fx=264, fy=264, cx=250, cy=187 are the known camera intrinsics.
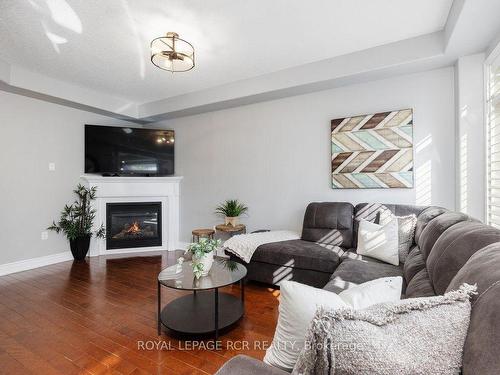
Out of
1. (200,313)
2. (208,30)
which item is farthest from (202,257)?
(208,30)

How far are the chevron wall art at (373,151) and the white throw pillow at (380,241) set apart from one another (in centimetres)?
68

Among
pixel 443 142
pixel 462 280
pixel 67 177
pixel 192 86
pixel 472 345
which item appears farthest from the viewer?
pixel 67 177

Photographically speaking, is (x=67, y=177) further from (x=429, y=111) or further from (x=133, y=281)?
(x=429, y=111)

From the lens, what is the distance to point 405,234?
2.45 metres

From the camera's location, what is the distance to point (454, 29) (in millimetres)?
2172

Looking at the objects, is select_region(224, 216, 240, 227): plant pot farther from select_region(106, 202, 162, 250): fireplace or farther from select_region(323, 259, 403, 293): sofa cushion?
select_region(323, 259, 403, 293): sofa cushion

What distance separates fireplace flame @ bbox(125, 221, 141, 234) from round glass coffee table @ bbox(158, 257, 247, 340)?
8.69 ft

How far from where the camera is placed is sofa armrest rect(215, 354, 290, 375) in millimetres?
966

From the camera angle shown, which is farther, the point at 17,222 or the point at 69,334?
the point at 17,222

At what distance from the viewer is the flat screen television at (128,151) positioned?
4.47 metres

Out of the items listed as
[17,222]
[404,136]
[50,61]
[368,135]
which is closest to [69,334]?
[17,222]

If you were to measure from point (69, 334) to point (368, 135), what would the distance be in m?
3.58

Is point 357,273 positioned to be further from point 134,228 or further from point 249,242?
point 134,228

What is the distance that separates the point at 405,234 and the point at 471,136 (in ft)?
3.91
